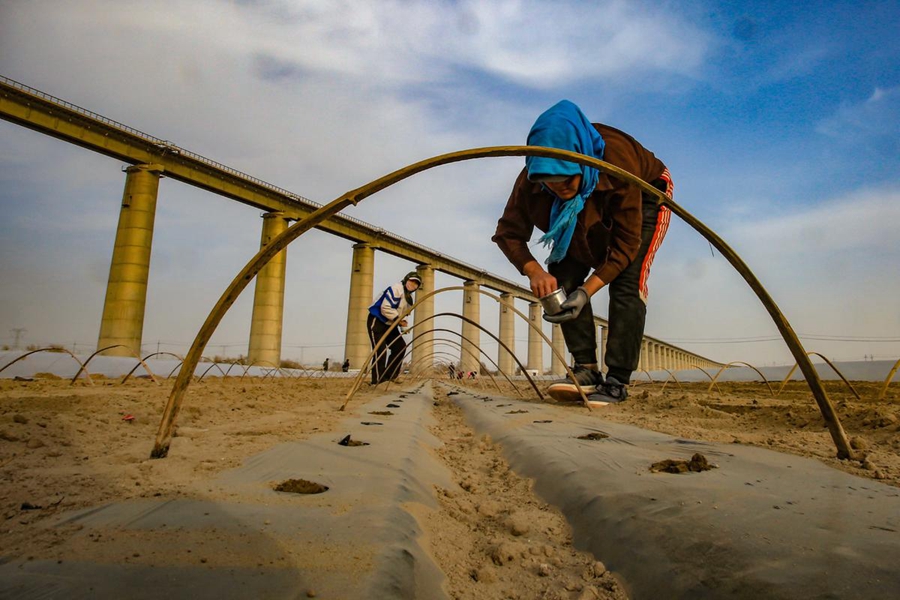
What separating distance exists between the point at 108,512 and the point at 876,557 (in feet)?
4.34

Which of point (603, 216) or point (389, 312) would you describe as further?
point (389, 312)

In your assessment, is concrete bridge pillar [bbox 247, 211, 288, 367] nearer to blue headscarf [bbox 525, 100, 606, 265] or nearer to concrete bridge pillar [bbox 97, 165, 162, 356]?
concrete bridge pillar [bbox 97, 165, 162, 356]

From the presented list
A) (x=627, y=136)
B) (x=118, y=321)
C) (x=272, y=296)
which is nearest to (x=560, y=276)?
(x=627, y=136)

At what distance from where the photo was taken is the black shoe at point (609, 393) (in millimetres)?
3771

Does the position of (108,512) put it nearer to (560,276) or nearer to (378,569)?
(378,569)

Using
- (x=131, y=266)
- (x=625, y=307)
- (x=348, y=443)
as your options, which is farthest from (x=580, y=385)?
(x=131, y=266)

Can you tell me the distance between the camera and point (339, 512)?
973mm

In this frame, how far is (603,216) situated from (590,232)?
184 mm

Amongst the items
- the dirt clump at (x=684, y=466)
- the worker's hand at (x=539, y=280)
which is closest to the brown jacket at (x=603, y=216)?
the worker's hand at (x=539, y=280)

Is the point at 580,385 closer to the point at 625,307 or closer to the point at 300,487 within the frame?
the point at 625,307

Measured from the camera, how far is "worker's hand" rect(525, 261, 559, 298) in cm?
311

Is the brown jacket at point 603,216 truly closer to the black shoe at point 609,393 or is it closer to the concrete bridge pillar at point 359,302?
the black shoe at point 609,393

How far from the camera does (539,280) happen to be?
3.19 m

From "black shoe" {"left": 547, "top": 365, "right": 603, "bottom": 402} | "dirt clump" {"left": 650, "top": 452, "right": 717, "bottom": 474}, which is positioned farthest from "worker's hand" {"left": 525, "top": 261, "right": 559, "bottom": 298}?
"dirt clump" {"left": 650, "top": 452, "right": 717, "bottom": 474}
